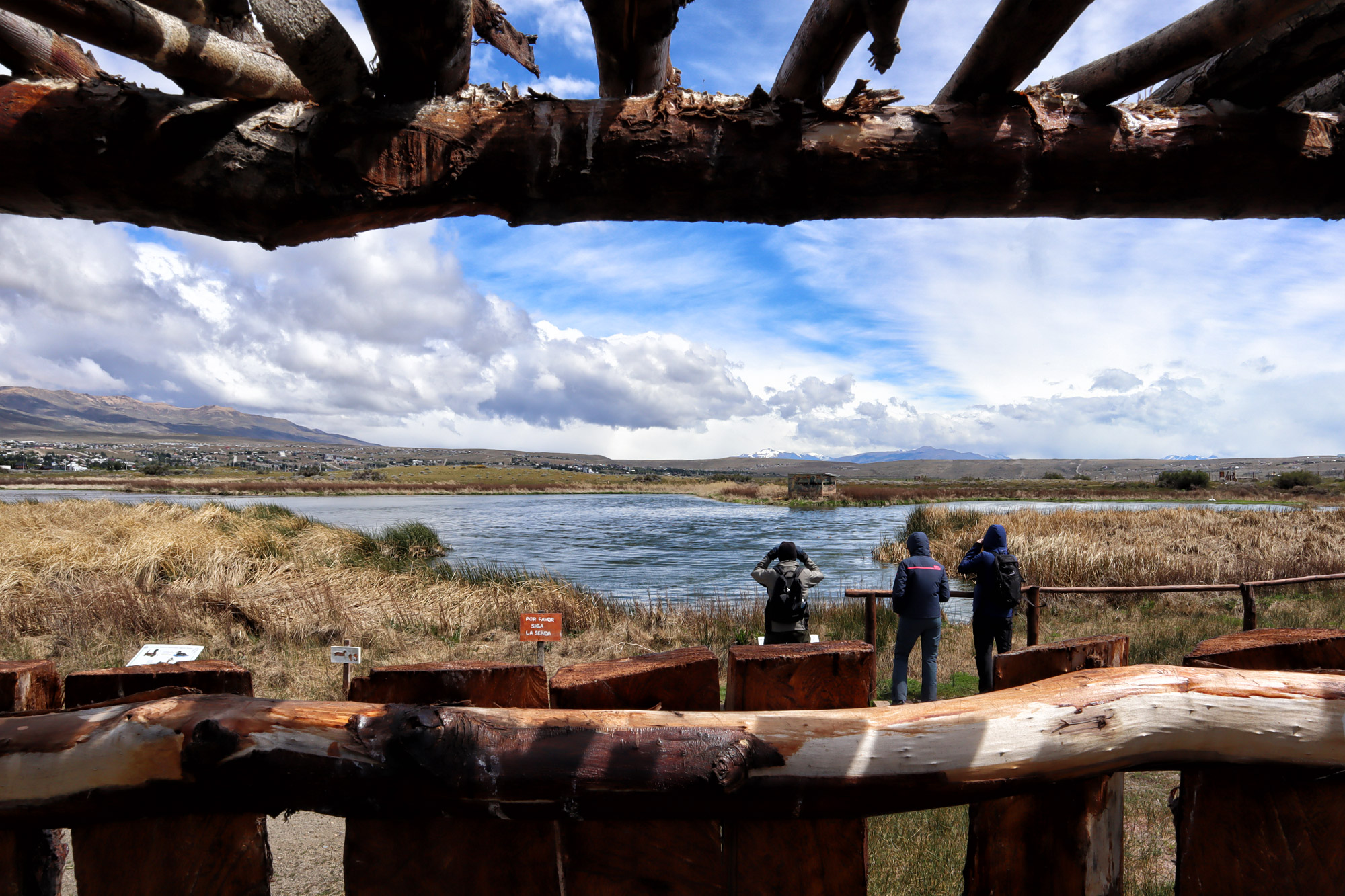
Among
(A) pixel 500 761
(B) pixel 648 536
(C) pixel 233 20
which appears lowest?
(B) pixel 648 536

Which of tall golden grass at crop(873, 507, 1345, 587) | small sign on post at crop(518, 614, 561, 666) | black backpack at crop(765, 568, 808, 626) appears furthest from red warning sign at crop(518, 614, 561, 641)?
tall golden grass at crop(873, 507, 1345, 587)

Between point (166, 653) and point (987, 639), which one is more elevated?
point (166, 653)

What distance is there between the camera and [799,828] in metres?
1.36

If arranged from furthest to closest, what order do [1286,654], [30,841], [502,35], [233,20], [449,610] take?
1. [449,610]
2. [502,35]
3. [233,20]
4. [1286,654]
5. [30,841]

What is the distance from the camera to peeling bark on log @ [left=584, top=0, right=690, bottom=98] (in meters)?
1.48

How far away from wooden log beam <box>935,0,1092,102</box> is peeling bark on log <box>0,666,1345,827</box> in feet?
4.56

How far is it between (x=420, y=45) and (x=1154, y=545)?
21.2 metres

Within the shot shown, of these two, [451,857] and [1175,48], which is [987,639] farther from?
[451,857]

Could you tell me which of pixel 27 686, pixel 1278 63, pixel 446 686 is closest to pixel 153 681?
pixel 27 686

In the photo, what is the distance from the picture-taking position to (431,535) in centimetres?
2309

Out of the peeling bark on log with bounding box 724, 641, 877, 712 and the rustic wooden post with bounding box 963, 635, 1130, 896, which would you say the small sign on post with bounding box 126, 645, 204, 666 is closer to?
the peeling bark on log with bounding box 724, 641, 877, 712

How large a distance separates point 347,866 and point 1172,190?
2.30m

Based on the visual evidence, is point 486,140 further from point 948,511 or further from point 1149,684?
point 948,511

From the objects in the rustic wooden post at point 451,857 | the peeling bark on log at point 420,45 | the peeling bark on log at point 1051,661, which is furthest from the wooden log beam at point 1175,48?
the rustic wooden post at point 451,857
